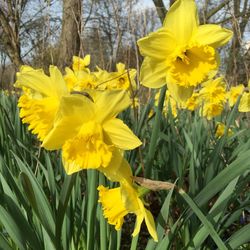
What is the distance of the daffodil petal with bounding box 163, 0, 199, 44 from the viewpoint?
47.7 inches

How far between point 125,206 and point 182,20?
60 centimetres

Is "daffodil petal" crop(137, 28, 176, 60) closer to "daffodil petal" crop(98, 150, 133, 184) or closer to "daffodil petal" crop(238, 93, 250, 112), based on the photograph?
"daffodil petal" crop(98, 150, 133, 184)

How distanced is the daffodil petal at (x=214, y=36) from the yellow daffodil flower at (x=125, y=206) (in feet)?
1.69

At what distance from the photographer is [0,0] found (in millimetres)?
4234

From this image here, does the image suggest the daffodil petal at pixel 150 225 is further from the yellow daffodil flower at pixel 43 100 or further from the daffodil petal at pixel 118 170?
the yellow daffodil flower at pixel 43 100

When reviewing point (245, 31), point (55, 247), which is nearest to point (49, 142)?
point (55, 247)

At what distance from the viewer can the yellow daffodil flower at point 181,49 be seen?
3.91ft

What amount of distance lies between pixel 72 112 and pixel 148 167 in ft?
1.34

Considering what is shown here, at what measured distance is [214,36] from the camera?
1.19 metres

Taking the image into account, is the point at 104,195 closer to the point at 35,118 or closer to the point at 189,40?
the point at 35,118

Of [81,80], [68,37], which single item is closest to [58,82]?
[81,80]

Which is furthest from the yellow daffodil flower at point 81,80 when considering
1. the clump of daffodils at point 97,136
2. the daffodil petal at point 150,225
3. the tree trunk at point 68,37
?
the tree trunk at point 68,37

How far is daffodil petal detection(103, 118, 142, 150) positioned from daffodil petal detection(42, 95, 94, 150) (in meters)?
0.05

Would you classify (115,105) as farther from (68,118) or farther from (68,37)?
(68,37)
